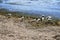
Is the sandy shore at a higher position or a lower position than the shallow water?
higher

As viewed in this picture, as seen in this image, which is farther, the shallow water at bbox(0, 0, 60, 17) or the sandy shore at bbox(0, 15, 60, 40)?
the shallow water at bbox(0, 0, 60, 17)

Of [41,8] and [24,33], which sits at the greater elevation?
[24,33]

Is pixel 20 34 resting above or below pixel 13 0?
above

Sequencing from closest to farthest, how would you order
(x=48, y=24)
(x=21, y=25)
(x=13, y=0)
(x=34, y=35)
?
(x=34, y=35), (x=21, y=25), (x=48, y=24), (x=13, y=0)

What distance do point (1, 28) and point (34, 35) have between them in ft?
4.28

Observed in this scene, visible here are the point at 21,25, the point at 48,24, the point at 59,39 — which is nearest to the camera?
the point at 59,39

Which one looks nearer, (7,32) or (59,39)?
(59,39)

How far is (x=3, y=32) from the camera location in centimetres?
663

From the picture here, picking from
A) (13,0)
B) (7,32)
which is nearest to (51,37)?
(7,32)

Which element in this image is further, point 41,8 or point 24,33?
point 41,8

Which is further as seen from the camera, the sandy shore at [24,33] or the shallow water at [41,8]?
the shallow water at [41,8]

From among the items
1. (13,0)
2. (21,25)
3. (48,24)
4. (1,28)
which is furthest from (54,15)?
(13,0)

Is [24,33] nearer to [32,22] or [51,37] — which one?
[51,37]

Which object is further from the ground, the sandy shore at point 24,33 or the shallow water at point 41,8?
the sandy shore at point 24,33
